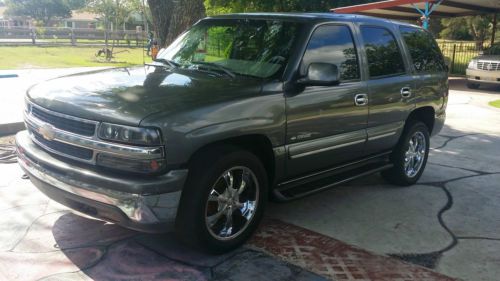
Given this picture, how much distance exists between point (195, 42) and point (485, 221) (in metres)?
3.41

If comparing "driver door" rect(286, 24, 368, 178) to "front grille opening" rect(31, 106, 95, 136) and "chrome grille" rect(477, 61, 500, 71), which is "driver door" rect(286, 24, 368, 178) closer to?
"front grille opening" rect(31, 106, 95, 136)

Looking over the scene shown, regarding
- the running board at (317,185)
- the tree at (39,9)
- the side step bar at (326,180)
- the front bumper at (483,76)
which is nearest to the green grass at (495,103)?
the front bumper at (483,76)

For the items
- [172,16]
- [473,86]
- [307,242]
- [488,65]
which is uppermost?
[172,16]

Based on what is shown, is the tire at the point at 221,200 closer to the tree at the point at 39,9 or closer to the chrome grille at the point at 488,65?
the chrome grille at the point at 488,65

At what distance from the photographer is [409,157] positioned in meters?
6.14

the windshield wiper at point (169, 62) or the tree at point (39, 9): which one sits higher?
the tree at point (39, 9)

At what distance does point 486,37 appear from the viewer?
139ft

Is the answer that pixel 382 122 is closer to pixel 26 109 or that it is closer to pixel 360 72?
pixel 360 72

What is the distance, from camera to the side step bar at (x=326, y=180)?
4461mm

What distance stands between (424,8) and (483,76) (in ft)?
14.6

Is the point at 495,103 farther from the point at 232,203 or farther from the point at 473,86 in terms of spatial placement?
the point at 232,203

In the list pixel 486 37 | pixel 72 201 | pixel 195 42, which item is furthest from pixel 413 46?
pixel 486 37

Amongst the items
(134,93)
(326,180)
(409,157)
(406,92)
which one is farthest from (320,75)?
(409,157)

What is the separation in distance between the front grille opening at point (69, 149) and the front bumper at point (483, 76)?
1562 centimetres
